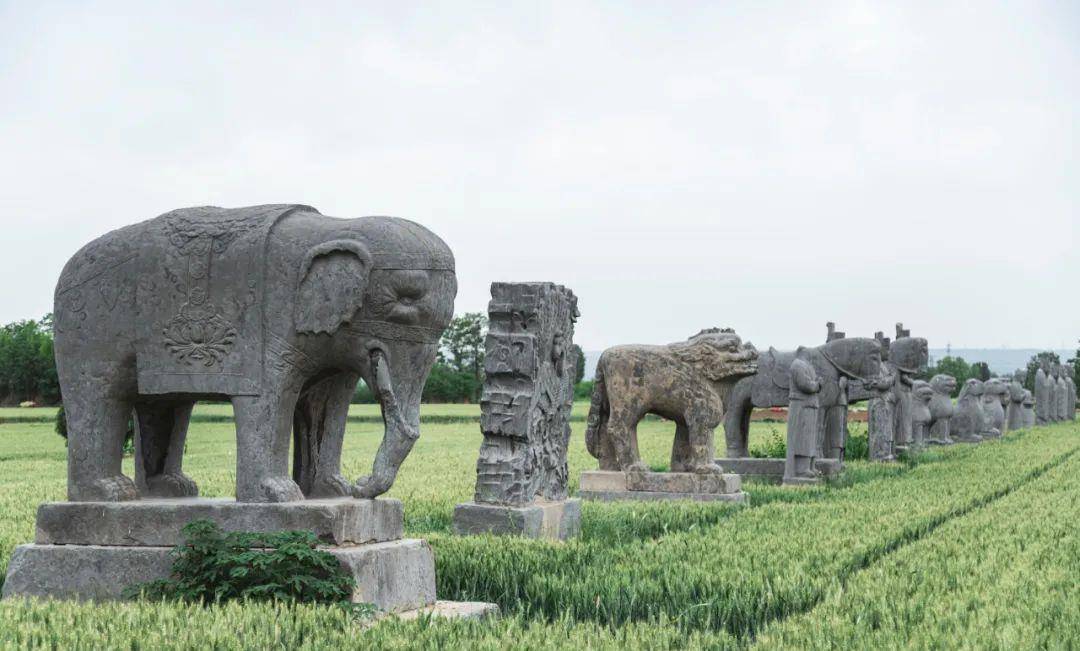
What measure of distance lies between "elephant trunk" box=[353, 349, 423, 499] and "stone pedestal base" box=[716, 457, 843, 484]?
1345 centimetres

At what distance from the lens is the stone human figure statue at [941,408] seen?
111 feet

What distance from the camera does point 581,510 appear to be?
554 inches

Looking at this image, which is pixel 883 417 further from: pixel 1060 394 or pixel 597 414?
pixel 1060 394

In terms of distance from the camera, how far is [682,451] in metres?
16.4

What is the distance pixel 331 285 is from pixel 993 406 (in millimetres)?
34122

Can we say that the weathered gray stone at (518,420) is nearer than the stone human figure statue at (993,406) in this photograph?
Yes

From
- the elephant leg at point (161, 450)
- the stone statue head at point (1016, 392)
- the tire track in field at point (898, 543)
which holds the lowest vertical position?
the tire track in field at point (898, 543)

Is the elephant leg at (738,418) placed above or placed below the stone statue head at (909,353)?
below

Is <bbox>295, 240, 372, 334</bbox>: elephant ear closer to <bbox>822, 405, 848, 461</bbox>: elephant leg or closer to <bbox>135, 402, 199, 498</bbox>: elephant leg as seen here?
<bbox>135, 402, 199, 498</bbox>: elephant leg

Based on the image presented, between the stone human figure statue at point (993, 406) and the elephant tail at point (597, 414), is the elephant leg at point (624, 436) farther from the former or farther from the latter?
the stone human figure statue at point (993, 406)

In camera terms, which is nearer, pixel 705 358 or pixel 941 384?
pixel 705 358

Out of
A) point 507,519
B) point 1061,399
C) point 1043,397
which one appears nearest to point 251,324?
point 507,519

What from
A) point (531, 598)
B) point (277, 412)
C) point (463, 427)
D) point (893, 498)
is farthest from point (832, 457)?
point (463, 427)

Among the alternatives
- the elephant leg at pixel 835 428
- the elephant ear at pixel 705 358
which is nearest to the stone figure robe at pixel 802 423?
the elephant leg at pixel 835 428
